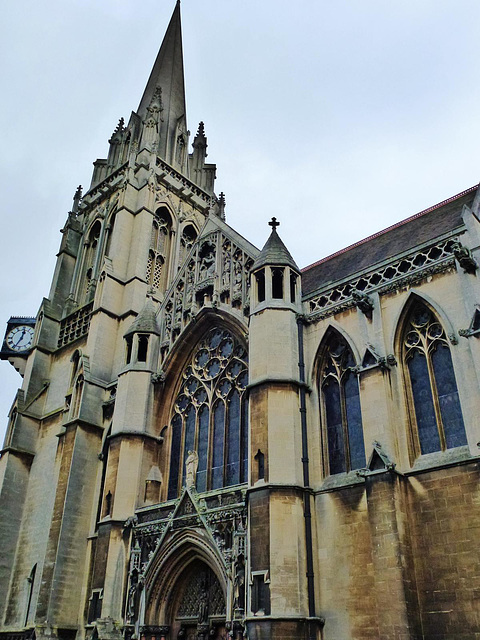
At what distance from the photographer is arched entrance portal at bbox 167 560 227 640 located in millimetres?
14039

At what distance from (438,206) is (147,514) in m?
12.6

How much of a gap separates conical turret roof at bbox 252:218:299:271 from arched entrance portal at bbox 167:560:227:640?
820 cm

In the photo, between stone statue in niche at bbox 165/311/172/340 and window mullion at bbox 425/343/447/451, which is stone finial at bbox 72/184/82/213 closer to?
stone statue in niche at bbox 165/311/172/340

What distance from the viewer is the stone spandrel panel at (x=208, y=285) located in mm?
18328

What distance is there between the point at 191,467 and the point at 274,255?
20.9 ft

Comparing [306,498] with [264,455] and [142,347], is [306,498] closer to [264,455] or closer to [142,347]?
[264,455]

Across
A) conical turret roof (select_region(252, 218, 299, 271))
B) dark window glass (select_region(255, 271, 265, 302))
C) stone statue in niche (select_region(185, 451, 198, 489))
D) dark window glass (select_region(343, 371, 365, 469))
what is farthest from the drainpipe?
stone statue in niche (select_region(185, 451, 198, 489))

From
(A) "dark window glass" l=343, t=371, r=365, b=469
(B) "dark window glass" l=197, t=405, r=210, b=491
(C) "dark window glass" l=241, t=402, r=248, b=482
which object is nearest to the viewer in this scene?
(A) "dark window glass" l=343, t=371, r=365, b=469

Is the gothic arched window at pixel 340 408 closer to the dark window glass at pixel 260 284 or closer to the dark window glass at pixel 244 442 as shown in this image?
the dark window glass at pixel 260 284

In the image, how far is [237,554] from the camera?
1339 cm

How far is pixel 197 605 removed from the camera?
14797mm

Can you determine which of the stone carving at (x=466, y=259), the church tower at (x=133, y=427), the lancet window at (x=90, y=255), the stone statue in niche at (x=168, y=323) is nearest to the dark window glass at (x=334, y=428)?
the church tower at (x=133, y=427)

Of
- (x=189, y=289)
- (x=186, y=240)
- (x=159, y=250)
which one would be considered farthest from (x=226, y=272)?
(x=186, y=240)

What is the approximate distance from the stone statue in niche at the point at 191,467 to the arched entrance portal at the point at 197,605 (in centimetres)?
202
